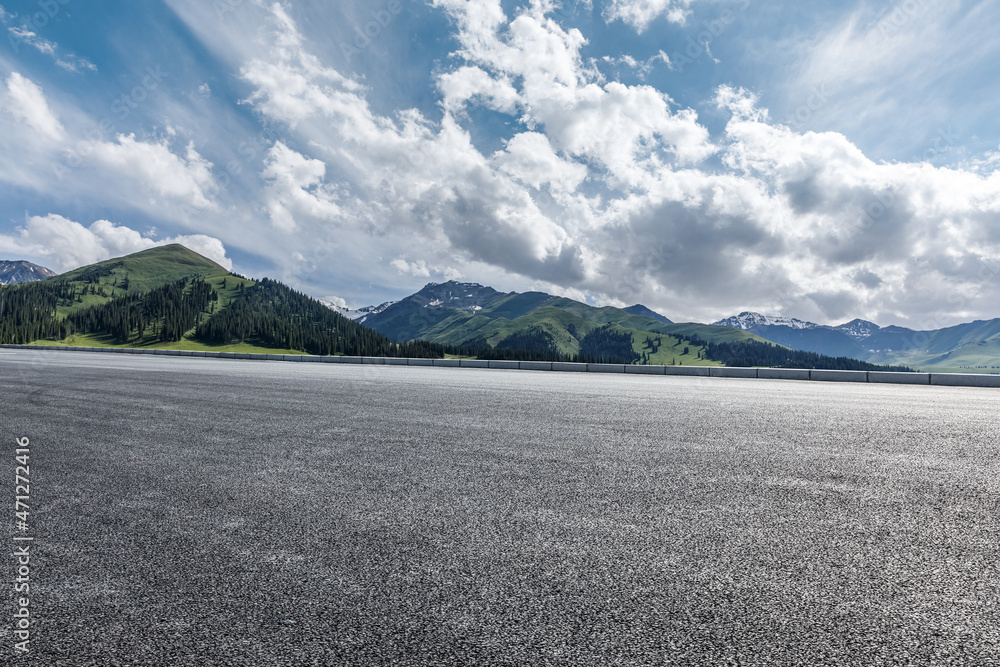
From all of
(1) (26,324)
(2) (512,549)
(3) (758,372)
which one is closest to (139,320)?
(1) (26,324)

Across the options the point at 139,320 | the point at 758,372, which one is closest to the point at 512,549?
the point at 758,372

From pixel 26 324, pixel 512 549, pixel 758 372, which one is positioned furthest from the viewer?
pixel 26 324

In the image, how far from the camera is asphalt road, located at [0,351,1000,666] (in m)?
2.40

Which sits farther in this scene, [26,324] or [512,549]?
[26,324]

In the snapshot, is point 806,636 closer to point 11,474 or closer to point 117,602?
point 117,602

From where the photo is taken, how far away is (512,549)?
3449mm

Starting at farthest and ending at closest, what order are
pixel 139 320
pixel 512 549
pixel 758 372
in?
pixel 139 320 < pixel 758 372 < pixel 512 549

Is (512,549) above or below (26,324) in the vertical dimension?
below

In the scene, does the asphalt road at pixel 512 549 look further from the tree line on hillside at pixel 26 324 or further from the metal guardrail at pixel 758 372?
the tree line on hillside at pixel 26 324

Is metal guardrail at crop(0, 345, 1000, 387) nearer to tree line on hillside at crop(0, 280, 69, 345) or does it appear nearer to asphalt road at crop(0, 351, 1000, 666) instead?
asphalt road at crop(0, 351, 1000, 666)

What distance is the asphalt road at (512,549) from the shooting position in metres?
2.40

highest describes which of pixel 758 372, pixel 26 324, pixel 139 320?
pixel 139 320

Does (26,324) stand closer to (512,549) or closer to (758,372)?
(758,372)

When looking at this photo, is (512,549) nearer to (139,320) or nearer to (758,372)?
(758,372)
